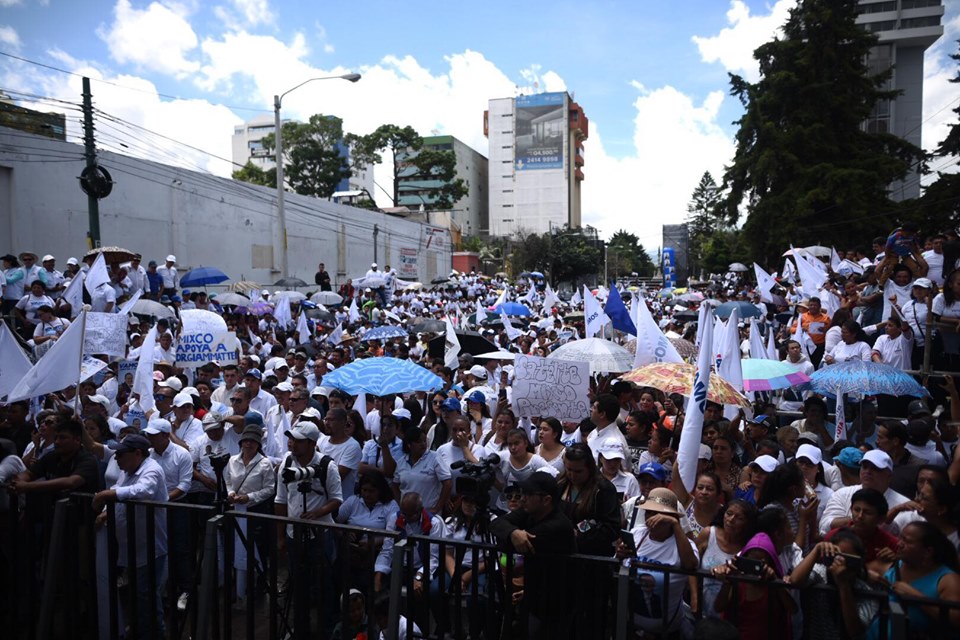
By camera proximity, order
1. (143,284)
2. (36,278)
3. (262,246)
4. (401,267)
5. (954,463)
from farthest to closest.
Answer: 1. (401,267)
2. (262,246)
3. (143,284)
4. (36,278)
5. (954,463)

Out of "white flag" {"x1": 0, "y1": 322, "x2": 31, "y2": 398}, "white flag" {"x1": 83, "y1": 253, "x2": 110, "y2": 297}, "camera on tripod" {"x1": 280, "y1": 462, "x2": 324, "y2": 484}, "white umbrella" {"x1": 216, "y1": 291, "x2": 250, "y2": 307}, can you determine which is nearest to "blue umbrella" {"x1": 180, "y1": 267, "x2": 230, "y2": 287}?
"white umbrella" {"x1": 216, "y1": 291, "x2": 250, "y2": 307}

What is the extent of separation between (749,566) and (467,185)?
329 feet

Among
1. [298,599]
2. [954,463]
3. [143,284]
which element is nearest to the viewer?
[298,599]

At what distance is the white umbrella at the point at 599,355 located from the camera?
900 cm

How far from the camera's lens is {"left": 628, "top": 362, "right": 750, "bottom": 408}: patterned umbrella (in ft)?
21.6

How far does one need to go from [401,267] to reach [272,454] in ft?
129

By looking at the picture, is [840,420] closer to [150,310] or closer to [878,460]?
[878,460]

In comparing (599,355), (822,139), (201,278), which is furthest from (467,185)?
(599,355)

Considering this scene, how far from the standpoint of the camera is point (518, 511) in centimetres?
413

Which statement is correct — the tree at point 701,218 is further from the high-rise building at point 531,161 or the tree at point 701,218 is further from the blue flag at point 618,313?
the blue flag at point 618,313

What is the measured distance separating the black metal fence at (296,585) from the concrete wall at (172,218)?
17654 mm

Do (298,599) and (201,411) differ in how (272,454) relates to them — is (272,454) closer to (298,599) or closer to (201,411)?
(201,411)

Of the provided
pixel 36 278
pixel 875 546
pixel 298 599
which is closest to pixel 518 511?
pixel 298 599

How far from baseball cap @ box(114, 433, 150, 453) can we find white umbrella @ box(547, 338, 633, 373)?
4.95m
